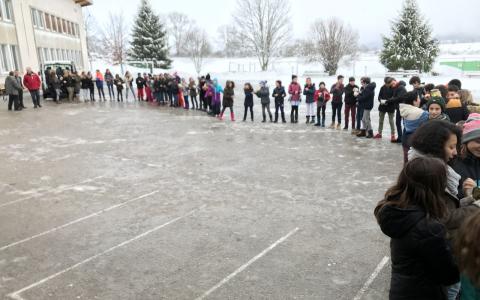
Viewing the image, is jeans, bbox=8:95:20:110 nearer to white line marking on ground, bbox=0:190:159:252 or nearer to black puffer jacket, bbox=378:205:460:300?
white line marking on ground, bbox=0:190:159:252

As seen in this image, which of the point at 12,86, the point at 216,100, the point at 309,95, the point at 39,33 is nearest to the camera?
the point at 309,95

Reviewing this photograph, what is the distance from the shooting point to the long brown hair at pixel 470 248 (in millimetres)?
1822

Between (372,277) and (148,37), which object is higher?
(148,37)

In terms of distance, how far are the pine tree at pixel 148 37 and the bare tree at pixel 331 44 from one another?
727 inches

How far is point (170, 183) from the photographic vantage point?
26.1 feet

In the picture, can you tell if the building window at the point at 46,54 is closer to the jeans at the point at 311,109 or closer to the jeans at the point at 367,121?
the jeans at the point at 311,109

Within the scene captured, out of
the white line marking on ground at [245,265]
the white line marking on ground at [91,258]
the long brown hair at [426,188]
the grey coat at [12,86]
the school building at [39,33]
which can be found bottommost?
the white line marking on ground at [245,265]

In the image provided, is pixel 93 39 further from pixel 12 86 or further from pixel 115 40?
pixel 12 86

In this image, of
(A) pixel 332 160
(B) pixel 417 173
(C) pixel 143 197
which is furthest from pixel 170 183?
(B) pixel 417 173

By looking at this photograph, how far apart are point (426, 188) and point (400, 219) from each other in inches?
9.9

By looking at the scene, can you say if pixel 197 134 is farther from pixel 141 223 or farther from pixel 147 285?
pixel 147 285

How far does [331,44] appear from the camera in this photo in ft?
133

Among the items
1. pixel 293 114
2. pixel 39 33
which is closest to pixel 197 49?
pixel 39 33

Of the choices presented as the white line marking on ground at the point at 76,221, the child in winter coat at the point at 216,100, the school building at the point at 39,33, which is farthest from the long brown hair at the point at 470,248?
the school building at the point at 39,33
